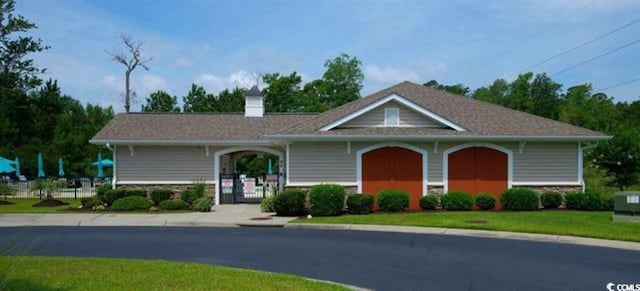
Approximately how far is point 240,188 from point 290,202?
21.7 feet

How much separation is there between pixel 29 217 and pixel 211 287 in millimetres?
15251

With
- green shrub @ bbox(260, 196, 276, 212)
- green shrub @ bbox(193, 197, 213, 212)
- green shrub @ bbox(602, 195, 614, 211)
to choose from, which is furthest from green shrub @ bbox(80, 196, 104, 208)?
green shrub @ bbox(602, 195, 614, 211)

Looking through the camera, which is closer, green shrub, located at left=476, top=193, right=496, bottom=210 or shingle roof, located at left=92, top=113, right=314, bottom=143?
green shrub, located at left=476, top=193, right=496, bottom=210

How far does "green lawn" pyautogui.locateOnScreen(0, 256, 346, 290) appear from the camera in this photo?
829cm

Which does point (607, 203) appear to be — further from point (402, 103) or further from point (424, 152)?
point (402, 103)

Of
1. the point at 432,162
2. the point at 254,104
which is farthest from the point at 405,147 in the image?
the point at 254,104

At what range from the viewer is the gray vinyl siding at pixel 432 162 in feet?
72.2

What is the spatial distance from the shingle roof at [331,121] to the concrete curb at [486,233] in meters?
4.80

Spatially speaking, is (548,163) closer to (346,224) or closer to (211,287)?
(346,224)

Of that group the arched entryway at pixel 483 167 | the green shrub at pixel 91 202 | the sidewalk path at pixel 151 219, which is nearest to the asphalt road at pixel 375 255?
the sidewalk path at pixel 151 219

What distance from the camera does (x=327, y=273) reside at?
10.0 m

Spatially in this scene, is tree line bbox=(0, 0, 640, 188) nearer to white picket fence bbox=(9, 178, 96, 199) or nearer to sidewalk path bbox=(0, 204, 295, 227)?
white picket fence bbox=(9, 178, 96, 199)

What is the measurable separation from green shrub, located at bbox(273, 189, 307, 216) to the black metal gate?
5.15 m

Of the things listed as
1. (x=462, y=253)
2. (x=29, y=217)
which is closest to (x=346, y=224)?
(x=462, y=253)
